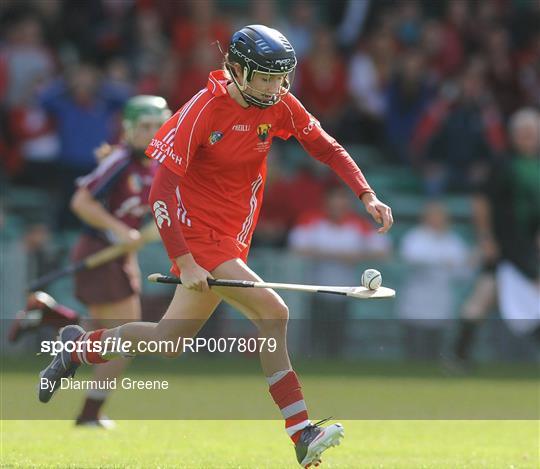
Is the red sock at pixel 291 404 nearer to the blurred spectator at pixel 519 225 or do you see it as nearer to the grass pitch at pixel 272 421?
the grass pitch at pixel 272 421

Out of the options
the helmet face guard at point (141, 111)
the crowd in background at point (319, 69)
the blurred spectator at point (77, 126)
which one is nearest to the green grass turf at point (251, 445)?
the helmet face guard at point (141, 111)

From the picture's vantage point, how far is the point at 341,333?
1389 centimetres

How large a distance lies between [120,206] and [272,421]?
191 cm

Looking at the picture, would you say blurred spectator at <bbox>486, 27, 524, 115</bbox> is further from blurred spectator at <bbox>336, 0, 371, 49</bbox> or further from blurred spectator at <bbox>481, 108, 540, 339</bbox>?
blurred spectator at <bbox>481, 108, 540, 339</bbox>

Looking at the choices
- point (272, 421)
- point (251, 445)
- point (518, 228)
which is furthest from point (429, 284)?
point (251, 445)

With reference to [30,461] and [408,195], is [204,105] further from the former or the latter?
[408,195]

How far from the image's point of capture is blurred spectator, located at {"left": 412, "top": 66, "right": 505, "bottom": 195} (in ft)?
49.8

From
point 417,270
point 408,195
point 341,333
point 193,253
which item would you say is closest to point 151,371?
point 341,333

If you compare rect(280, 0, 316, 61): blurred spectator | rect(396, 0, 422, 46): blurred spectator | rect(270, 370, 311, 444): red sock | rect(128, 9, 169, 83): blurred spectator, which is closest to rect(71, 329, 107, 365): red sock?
rect(270, 370, 311, 444): red sock

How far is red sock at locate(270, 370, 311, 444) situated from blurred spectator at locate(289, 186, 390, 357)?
6.85 m

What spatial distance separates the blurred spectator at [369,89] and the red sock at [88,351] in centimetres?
847

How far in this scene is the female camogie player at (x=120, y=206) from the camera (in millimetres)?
9109

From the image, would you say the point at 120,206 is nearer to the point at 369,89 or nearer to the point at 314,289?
the point at 314,289

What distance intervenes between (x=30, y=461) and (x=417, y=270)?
7663 mm
